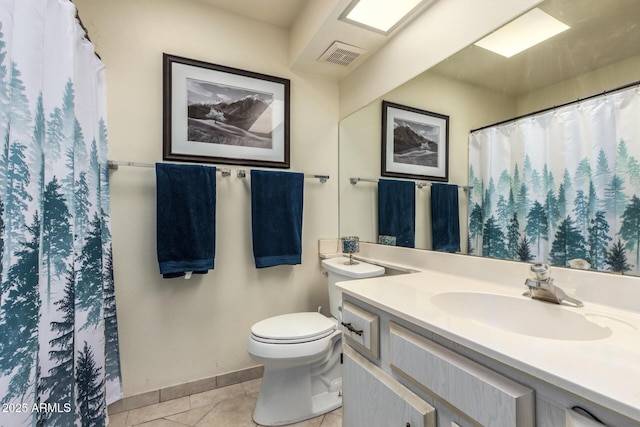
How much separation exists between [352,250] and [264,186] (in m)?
0.68

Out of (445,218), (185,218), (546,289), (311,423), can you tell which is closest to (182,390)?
(311,423)

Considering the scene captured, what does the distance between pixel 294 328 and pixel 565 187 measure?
1.25m

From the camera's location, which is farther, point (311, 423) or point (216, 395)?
point (216, 395)

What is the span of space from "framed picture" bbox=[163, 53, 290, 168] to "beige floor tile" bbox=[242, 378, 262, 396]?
1.37 meters

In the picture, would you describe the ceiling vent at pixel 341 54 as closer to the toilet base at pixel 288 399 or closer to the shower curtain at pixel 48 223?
the shower curtain at pixel 48 223

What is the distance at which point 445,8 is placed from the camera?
1259 mm

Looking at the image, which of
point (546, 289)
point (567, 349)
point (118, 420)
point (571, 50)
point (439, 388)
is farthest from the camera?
point (118, 420)

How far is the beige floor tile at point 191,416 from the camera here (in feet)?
4.67

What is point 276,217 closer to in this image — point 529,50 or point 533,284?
point 533,284

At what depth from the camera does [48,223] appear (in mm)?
840

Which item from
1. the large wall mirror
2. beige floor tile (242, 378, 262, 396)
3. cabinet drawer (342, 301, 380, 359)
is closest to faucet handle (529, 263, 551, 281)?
the large wall mirror

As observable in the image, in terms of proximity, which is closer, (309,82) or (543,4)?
(543,4)

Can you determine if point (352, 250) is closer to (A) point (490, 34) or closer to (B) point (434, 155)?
(B) point (434, 155)

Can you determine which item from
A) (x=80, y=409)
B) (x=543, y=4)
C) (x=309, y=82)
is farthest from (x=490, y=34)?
(x=80, y=409)
